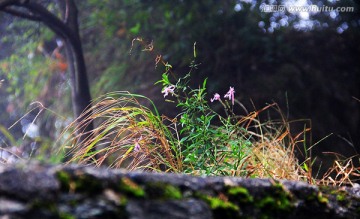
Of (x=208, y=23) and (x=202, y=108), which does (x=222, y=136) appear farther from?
(x=208, y=23)

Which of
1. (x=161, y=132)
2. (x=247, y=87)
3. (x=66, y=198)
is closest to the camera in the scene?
(x=66, y=198)

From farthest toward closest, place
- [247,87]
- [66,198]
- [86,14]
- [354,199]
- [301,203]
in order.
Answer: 1. [86,14]
2. [247,87]
3. [354,199]
4. [301,203]
5. [66,198]

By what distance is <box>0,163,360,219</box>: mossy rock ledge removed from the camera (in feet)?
2.44

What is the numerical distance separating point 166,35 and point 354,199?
3724mm

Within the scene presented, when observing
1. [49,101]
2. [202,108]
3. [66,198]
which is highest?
[66,198]

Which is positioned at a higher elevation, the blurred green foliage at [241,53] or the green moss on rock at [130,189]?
the green moss on rock at [130,189]

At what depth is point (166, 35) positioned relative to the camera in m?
4.84

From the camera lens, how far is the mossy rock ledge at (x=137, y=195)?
743 mm

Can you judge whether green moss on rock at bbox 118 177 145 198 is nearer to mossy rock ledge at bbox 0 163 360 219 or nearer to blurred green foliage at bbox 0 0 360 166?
mossy rock ledge at bbox 0 163 360 219

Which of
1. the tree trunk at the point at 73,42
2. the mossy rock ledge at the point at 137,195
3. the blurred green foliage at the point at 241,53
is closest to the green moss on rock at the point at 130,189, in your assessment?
the mossy rock ledge at the point at 137,195

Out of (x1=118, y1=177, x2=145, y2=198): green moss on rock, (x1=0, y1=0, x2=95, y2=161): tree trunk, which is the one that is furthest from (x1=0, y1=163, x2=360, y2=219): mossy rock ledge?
(x1=0, y1=0, x2=95, y2=161): tree trunk

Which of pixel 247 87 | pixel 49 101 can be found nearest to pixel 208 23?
pixel 247 87

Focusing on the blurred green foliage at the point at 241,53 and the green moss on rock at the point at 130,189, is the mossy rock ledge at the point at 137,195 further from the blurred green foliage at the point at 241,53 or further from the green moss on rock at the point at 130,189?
the blurred green foliage at the point at 241,53

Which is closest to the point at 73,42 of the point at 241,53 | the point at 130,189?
the point at 241,53
